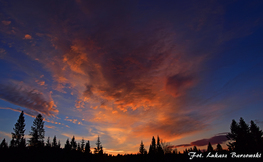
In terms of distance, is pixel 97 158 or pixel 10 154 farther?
pixel 97 158

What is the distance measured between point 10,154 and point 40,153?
885 cm

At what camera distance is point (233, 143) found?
55.8 metres

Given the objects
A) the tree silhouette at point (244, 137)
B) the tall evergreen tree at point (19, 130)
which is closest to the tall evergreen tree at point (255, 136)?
the tree silhouette at point (244, 137)

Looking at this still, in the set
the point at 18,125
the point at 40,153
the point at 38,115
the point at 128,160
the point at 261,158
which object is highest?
the point at 38,115

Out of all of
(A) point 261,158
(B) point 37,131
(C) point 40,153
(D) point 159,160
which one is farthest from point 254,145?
(B) point 37,131

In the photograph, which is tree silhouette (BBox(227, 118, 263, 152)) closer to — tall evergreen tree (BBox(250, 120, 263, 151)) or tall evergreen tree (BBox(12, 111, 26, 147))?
tall evergreen tree (BBox(250, 120, 263, 151))

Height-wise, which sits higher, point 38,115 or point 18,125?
point 38,115

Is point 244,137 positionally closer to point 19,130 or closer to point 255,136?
point 255,136

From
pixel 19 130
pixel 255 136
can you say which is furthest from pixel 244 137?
pixel 19 130

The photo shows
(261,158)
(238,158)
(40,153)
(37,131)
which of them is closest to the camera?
(261,158)

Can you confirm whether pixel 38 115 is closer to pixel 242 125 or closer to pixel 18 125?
pixel 18 125

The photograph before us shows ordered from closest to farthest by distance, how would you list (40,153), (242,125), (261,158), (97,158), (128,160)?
(261,158) < (40,153) < (242,125) < (97,158) < (128,160)

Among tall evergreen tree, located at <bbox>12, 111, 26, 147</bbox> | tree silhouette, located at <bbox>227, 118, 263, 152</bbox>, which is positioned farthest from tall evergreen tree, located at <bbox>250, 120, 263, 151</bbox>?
tall evergreen tree, located at <bbox>12, 111, 26, 147</bbox>

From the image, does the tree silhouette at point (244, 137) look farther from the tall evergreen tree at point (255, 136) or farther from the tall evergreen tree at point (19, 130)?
the tall evergreen tree at point (19, 130)
